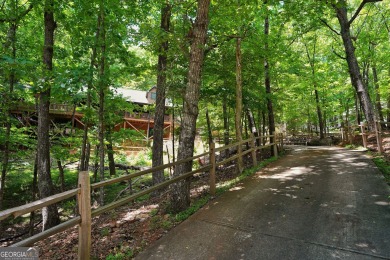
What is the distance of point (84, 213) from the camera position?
119 inches

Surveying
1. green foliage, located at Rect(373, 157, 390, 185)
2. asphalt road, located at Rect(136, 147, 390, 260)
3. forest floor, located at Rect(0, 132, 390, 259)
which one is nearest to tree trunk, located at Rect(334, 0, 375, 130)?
green foliage, located at Rect(373, 157, 390, 185)

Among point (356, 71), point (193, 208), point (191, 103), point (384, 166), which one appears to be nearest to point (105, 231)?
point (193, 208)

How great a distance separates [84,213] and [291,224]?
10.6 feet

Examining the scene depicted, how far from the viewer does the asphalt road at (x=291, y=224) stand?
3180 millimetres

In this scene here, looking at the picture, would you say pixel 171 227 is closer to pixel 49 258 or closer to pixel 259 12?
pixel 49 258

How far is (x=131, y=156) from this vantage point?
21125 millimetres

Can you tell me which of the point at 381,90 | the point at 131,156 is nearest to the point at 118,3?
the point at 131,156

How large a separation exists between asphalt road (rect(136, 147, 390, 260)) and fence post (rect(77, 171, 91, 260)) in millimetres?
851

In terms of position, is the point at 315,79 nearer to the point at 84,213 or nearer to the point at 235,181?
the point at 235,181

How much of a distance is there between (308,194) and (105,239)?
4.32 m

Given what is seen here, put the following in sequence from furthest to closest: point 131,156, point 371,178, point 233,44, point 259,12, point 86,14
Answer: point 131,156 → point 233,44 → point 259,12 → point 86,14 → point 371,178

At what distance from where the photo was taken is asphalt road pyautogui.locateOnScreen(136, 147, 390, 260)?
3.18 meters

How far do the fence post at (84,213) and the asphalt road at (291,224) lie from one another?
0.85 metres

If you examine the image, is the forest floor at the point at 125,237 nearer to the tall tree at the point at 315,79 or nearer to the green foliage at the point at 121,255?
the green foliage at the point at 121,255
